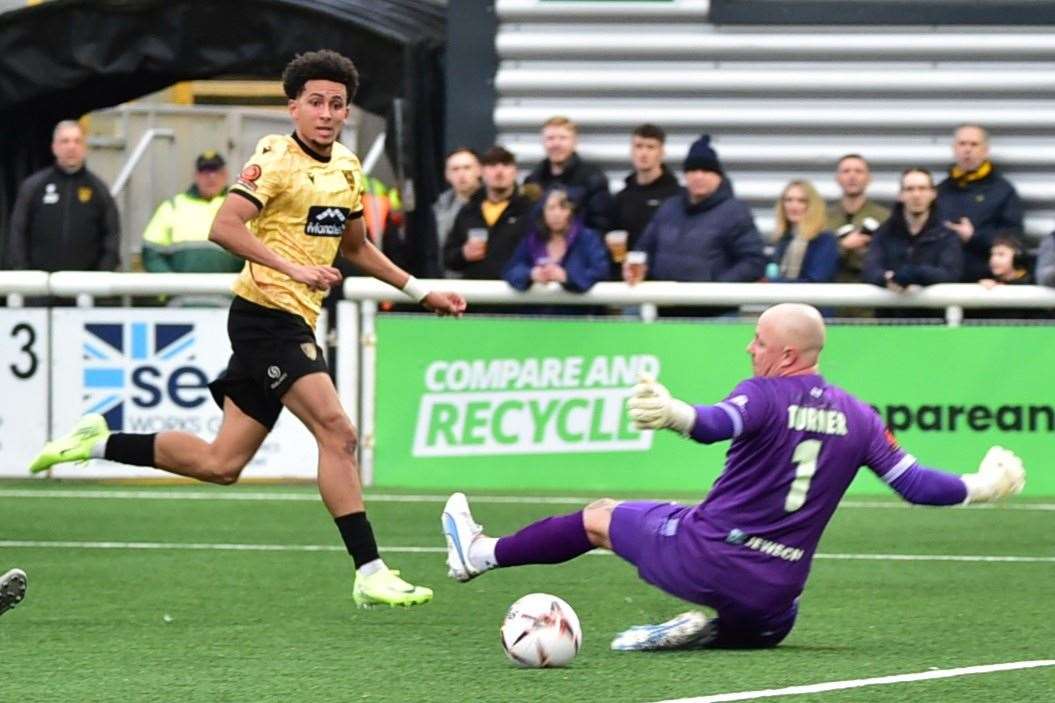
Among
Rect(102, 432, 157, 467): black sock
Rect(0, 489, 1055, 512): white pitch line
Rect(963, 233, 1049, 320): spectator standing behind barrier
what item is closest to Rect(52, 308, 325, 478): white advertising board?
Rect(0, 489, 1055, 512): white pitch line

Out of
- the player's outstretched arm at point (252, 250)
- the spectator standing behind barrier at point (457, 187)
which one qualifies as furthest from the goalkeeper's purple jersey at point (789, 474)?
the spectator standing behind barrier at point (457, 187)

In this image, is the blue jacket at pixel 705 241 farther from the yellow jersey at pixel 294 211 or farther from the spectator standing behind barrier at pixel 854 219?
the yellow jersey at pixel 294 211

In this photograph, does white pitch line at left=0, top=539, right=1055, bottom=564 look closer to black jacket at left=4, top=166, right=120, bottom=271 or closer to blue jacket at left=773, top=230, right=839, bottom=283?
blue jacket at left=773, top=230, right=839, bottom=283

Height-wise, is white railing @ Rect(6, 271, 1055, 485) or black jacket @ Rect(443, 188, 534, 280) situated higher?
black jacket @ Rect(443, 188, 534, 280)

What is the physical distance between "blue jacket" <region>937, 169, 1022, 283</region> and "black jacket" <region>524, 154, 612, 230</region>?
6.56ft

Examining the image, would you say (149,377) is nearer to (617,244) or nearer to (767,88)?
(617,244)

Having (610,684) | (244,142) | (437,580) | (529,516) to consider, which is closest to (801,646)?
(610,684)

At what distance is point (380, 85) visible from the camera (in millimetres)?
15836

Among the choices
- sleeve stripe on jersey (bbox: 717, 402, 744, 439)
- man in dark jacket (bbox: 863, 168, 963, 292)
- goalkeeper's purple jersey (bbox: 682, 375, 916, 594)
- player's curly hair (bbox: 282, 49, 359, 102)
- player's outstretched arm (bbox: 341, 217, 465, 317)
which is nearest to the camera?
sleeve stripe on jersey (bbox: 717, 402, 744, 439)

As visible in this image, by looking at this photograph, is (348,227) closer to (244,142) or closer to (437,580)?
(437,580)

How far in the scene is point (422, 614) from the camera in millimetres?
8547

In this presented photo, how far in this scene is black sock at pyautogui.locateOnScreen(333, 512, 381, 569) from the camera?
8461 millimetres

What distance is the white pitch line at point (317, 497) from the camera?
42.3 ft

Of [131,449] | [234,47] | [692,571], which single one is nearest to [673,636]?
[692,571]
